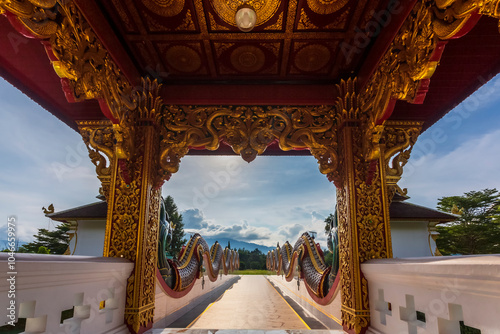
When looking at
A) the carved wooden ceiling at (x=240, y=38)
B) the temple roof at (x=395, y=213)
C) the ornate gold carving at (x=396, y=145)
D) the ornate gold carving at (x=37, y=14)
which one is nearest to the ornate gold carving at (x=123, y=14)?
the carved wooden ceiling at (x=240, y=38)

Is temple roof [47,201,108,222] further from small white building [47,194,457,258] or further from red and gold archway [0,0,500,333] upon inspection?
red and gold archway [0,0,500,333]

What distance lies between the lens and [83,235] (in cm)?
1095

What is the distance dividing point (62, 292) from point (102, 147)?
206cm

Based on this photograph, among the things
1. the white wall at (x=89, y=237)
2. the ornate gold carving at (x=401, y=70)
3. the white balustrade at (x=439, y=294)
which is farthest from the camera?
the white wall at (x=89, y=237)

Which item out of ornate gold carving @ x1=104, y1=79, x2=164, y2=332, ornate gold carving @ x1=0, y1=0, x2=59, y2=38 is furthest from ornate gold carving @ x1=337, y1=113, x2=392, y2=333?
ornate gold carving @ x1=0, y1=0, x2=59, y2=38

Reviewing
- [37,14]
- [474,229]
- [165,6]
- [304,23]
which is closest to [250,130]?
[304,23]

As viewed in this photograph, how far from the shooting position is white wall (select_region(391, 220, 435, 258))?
1121 cm

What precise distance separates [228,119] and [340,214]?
77.1 inches

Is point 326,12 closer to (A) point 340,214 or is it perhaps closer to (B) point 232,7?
(B) point 232,7

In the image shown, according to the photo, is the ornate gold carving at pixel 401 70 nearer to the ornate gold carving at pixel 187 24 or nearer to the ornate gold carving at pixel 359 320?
the ornate gold carving at pixel 359 320

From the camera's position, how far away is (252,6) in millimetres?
2766

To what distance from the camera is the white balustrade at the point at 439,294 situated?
143 centimetres

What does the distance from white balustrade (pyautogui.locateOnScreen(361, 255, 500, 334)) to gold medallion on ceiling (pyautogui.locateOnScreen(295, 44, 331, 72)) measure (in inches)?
95.1

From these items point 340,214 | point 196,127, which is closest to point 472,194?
point 340,214
